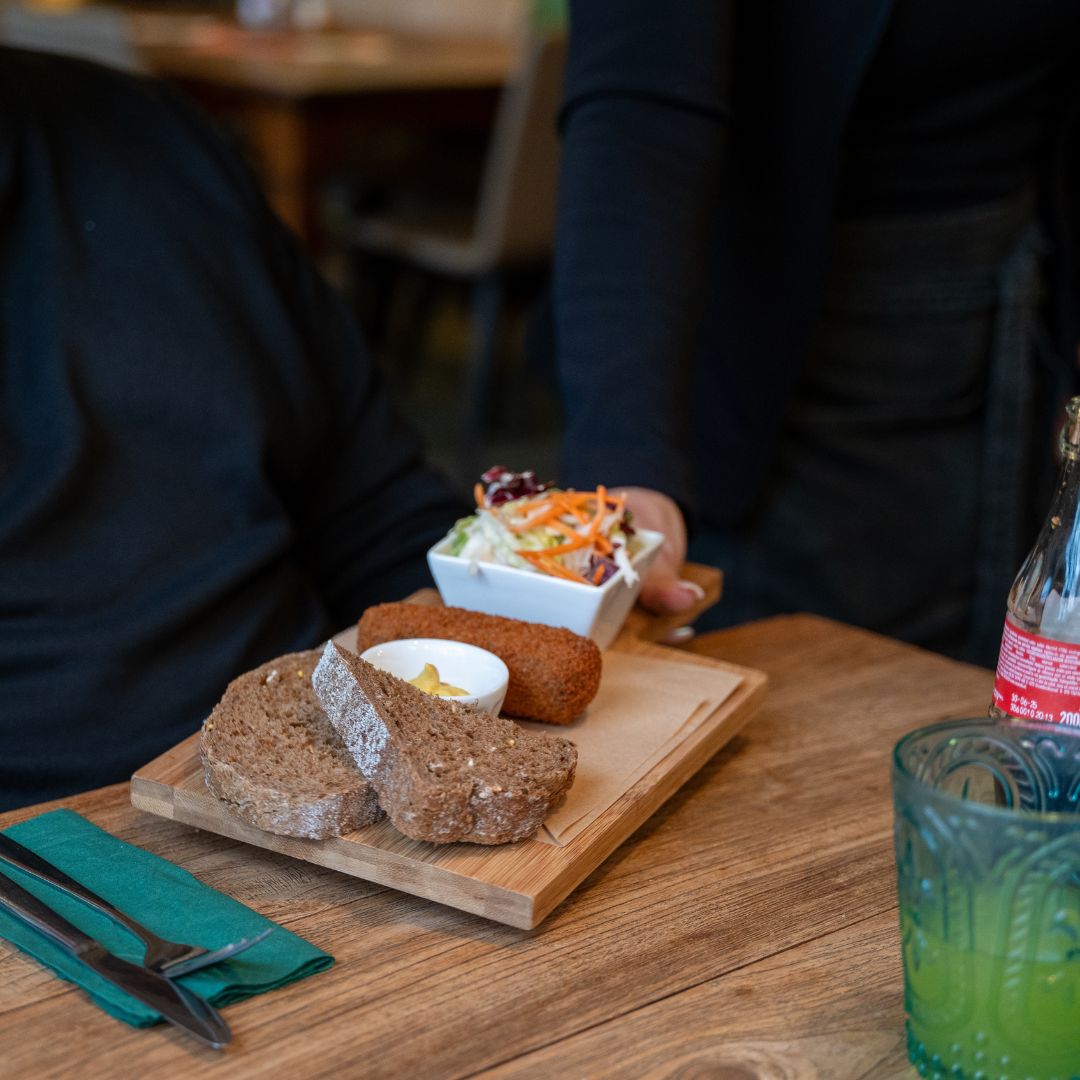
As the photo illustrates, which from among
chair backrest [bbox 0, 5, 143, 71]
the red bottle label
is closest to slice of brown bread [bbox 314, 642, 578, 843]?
the red bottle label

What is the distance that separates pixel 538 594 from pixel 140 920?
1.45 ft

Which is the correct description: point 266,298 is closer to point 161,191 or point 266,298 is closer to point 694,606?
point 161,191

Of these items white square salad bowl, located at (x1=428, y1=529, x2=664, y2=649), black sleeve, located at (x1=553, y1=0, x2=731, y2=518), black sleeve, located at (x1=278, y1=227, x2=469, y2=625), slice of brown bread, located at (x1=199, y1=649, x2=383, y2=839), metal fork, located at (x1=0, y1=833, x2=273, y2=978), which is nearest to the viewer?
metal fork, located at (x1=0, y1=833, x2=273, y2=978)

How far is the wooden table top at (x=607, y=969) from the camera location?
68cm

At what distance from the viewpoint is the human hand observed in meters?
1.20

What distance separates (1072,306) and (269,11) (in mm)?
4483

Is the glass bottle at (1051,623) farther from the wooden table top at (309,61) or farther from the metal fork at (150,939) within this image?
the wooden table top at (309,61)

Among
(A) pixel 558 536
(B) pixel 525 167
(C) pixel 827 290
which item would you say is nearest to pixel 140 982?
(A) pixel 558 536

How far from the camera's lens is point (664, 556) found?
1217 mm

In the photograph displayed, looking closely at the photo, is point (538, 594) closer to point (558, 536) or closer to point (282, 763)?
point (558, 536)

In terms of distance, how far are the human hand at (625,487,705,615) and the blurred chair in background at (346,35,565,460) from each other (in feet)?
8.42

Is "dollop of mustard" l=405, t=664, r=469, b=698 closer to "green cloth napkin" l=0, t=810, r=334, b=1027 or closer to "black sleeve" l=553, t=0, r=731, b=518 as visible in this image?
"green cloth napkin" l=0, t=810, r=334, b=1027

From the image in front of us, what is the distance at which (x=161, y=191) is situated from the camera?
1370 mm

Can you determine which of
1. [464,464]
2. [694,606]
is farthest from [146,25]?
[694,606]
